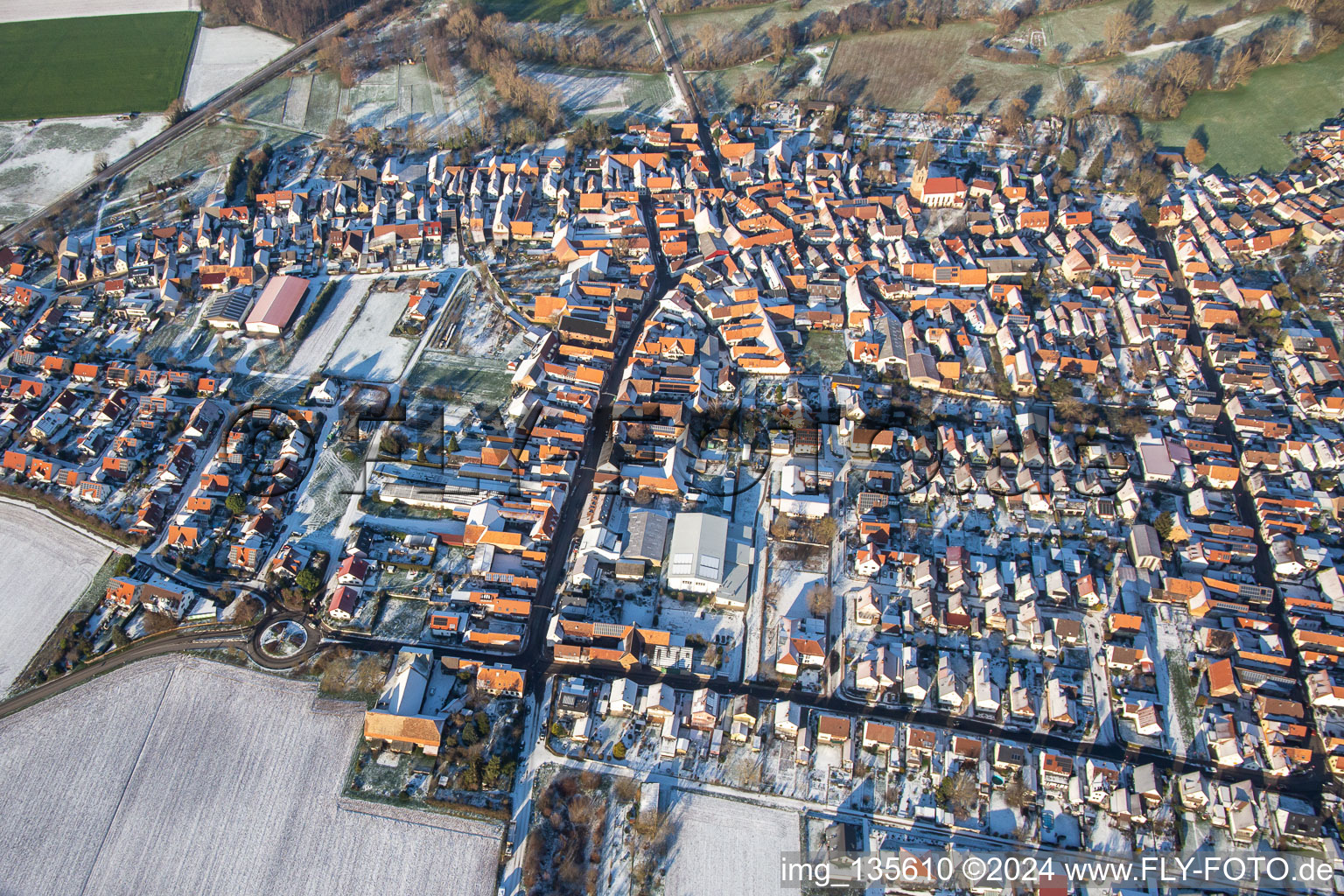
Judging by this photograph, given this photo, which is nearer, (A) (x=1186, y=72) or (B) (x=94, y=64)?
(A) (x=1186, y=72)

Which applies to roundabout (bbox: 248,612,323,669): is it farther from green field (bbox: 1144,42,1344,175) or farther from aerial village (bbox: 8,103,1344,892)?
green field (bbox: 1144,42,1344,175)

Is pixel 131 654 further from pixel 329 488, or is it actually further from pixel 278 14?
pixel 278 14

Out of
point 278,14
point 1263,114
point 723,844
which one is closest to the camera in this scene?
point 723,844

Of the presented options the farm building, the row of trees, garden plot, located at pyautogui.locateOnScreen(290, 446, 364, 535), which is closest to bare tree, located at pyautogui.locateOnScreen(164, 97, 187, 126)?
the row of trees

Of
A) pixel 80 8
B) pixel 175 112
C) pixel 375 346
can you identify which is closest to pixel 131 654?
pixel 375 346

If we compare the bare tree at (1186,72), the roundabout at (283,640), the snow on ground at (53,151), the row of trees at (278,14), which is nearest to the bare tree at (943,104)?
the bare tree at (1186,72)

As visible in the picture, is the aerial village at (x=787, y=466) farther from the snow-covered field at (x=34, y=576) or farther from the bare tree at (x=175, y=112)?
the bare tree at (x=175, y=112)

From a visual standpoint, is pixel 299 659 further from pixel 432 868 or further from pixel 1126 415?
pixel 1126 415
